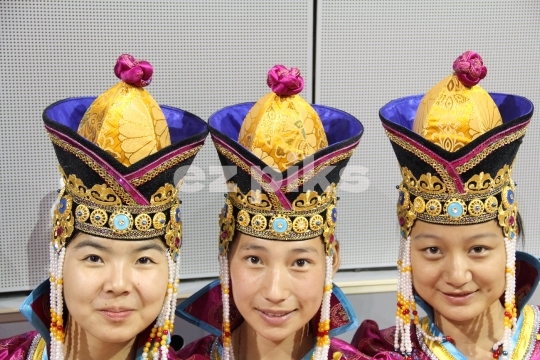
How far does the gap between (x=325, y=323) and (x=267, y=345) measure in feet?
0.52

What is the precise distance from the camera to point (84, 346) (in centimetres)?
178

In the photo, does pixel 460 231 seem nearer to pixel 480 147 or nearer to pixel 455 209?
pixel 455 209

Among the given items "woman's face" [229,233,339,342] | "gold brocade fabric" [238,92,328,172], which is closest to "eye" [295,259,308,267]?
"woman's face" [229,233,339,342]

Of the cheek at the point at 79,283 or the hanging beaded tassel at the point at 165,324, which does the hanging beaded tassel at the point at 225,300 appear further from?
the cheek at the point at 79,283

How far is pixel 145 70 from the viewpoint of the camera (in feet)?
5.49

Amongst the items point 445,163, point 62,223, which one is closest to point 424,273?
point 445,163

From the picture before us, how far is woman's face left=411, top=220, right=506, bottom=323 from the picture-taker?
1783 millimetres

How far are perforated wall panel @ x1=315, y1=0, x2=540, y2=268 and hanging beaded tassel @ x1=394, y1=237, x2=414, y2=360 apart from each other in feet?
1.98

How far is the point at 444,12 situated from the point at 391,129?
0.78 meters

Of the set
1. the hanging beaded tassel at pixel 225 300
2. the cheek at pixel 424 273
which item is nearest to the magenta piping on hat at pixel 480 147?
the cheek at pixel 424 273

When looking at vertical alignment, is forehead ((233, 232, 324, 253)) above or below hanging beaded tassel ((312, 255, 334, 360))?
above

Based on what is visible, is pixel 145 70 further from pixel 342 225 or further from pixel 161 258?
pixel 342 225

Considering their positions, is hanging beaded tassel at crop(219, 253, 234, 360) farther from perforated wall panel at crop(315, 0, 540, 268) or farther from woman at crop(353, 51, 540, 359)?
perforated wall panel at crop(315, 0, 540, 268)

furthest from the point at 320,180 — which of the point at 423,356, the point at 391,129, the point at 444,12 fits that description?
the point at 444,12
